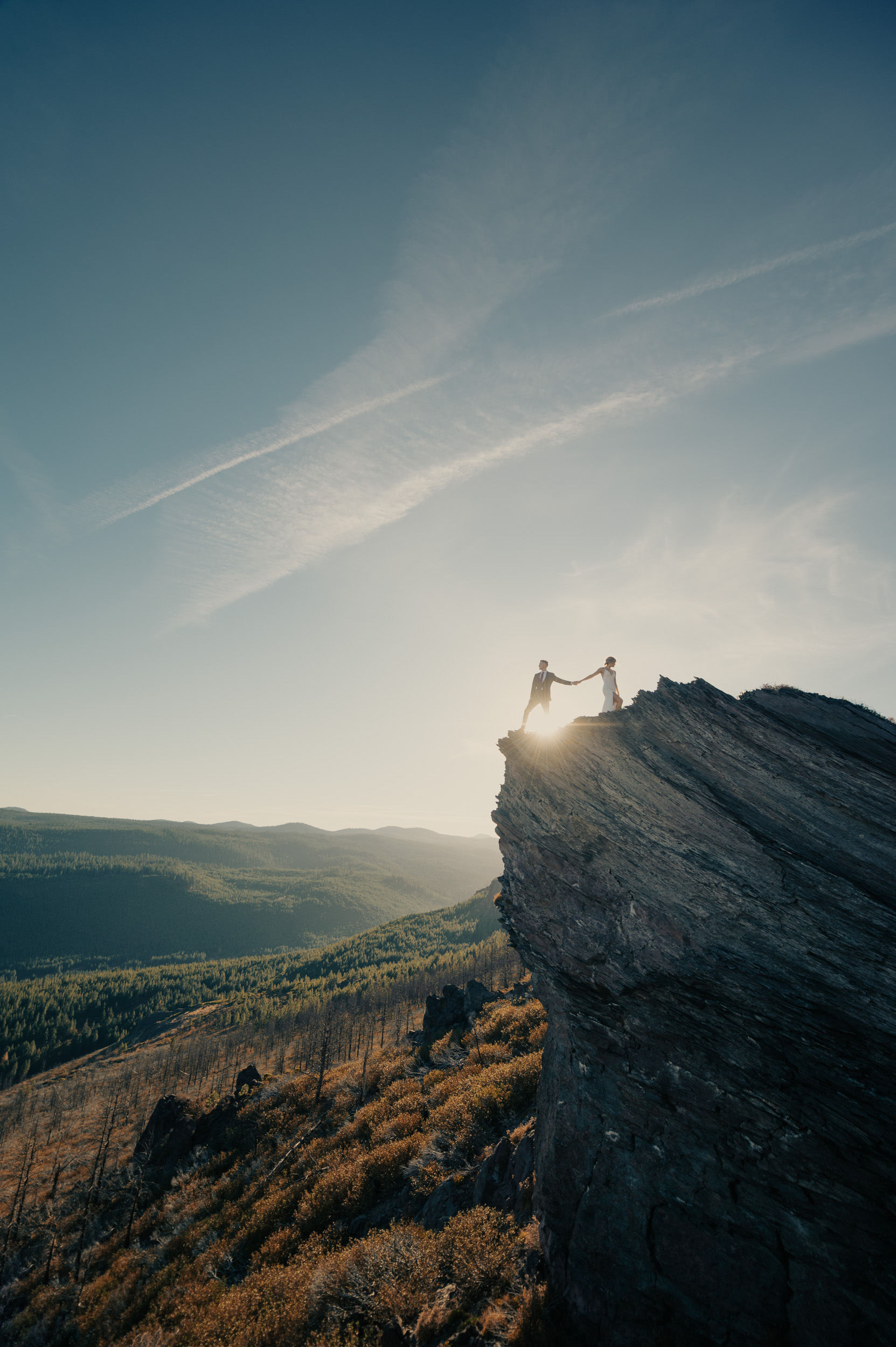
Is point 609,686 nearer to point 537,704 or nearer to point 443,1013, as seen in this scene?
point 537,704

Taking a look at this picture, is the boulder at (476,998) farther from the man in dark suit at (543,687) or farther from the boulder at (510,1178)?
the man in dark suit at (543,687)

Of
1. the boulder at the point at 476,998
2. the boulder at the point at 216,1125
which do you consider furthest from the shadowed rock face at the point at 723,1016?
the boulder at the point at 216,1125

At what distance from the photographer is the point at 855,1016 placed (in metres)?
11.1

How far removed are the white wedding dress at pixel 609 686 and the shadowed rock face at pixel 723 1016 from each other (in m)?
0.99

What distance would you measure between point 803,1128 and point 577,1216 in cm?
778

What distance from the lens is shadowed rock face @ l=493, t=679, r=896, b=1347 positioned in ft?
38.2

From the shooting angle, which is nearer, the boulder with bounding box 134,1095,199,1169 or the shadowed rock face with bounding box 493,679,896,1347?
the shadowed rock face with bounding box 493,679,896,1347

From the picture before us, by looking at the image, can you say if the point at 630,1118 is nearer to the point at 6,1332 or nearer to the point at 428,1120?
the point at 428,1120

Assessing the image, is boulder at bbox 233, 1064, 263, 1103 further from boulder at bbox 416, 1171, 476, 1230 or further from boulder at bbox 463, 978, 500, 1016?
boulder at bbox 416, 1171, 476, 1230

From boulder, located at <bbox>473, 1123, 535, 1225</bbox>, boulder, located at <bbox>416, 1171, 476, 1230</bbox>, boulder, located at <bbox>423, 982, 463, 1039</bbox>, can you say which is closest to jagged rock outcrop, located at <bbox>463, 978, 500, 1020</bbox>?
boulder, located at <bbox>423, 982, 463, 1039</bbox>

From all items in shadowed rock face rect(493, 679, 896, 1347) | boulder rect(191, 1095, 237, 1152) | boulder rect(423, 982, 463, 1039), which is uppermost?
shadowed rock face rect(493, 679, 896, 1347)

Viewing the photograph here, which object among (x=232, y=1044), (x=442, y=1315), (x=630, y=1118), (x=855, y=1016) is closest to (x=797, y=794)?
(x=855, y=1016)

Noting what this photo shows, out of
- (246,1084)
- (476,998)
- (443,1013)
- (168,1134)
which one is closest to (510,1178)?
(476,998)

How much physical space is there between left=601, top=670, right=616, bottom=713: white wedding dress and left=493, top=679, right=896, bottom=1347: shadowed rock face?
986 millimetres
